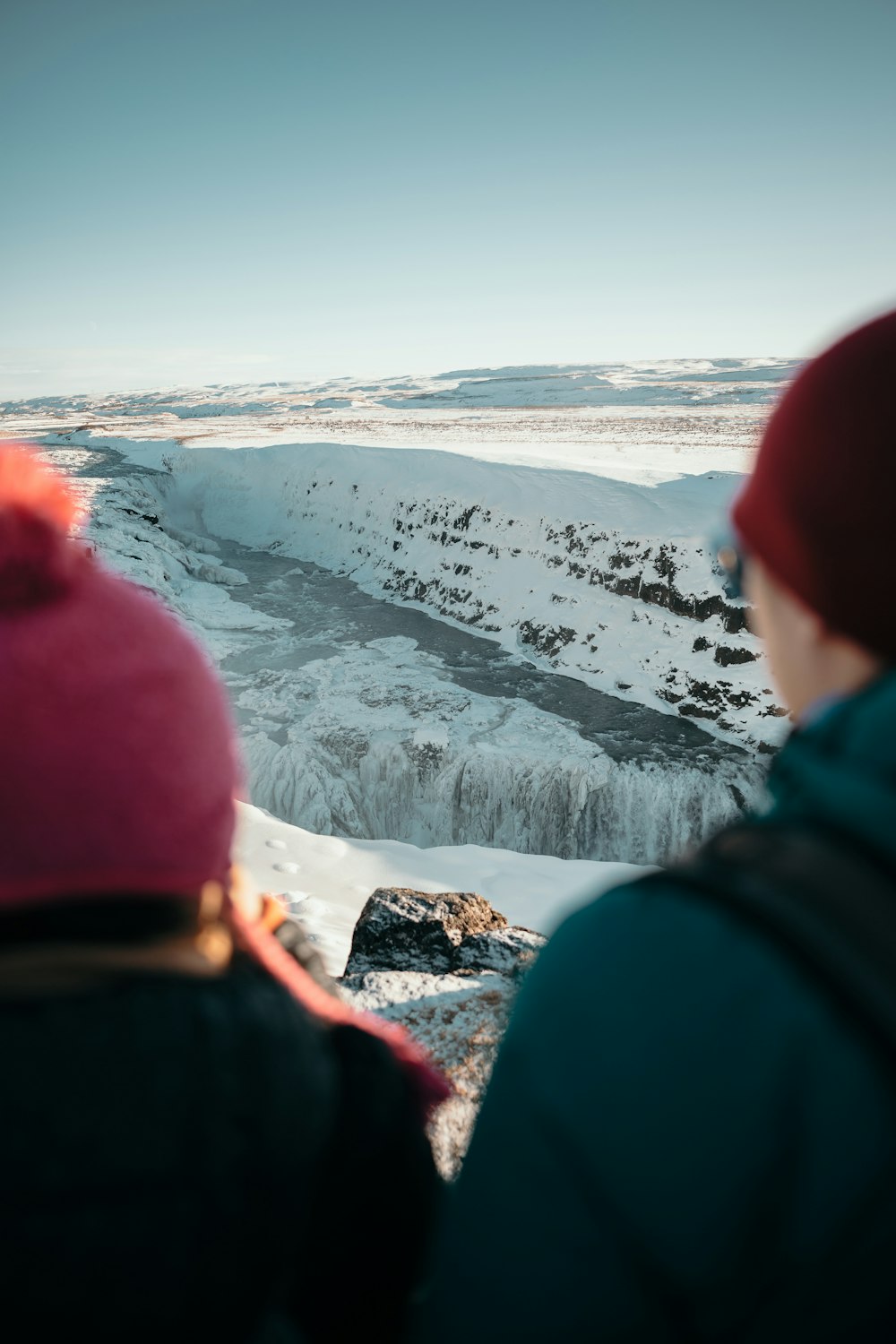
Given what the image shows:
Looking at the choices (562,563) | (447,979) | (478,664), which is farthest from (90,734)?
(562,563)

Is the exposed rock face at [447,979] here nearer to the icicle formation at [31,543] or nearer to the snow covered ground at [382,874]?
the snow covered ground at [382,874]

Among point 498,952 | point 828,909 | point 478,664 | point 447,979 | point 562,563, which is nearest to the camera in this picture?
point 828,909

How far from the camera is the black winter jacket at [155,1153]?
597 mm

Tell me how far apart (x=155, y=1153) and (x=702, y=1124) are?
19.7 inches

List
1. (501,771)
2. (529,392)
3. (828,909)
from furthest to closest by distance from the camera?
(529,392)
(501,771)
(828,909)

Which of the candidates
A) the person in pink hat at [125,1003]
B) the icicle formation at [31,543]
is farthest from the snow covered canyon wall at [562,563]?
the icicle formation at [31,543]

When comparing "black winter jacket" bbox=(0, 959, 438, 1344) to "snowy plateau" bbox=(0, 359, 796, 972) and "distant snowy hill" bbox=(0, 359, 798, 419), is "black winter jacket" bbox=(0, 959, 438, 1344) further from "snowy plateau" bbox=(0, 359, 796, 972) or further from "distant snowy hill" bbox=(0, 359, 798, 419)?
"distant snowy hill" bbox=(0, 359, 798, 419)

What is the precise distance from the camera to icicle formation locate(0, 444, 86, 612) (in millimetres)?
698

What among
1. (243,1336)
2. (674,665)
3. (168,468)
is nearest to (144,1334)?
(243,1336)

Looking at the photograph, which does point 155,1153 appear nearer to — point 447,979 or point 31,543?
point 31,543

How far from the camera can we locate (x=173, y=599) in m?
15.1

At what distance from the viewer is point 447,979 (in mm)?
3156

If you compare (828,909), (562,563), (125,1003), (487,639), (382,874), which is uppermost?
(828,909)

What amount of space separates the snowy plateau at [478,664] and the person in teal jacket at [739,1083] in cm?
382
